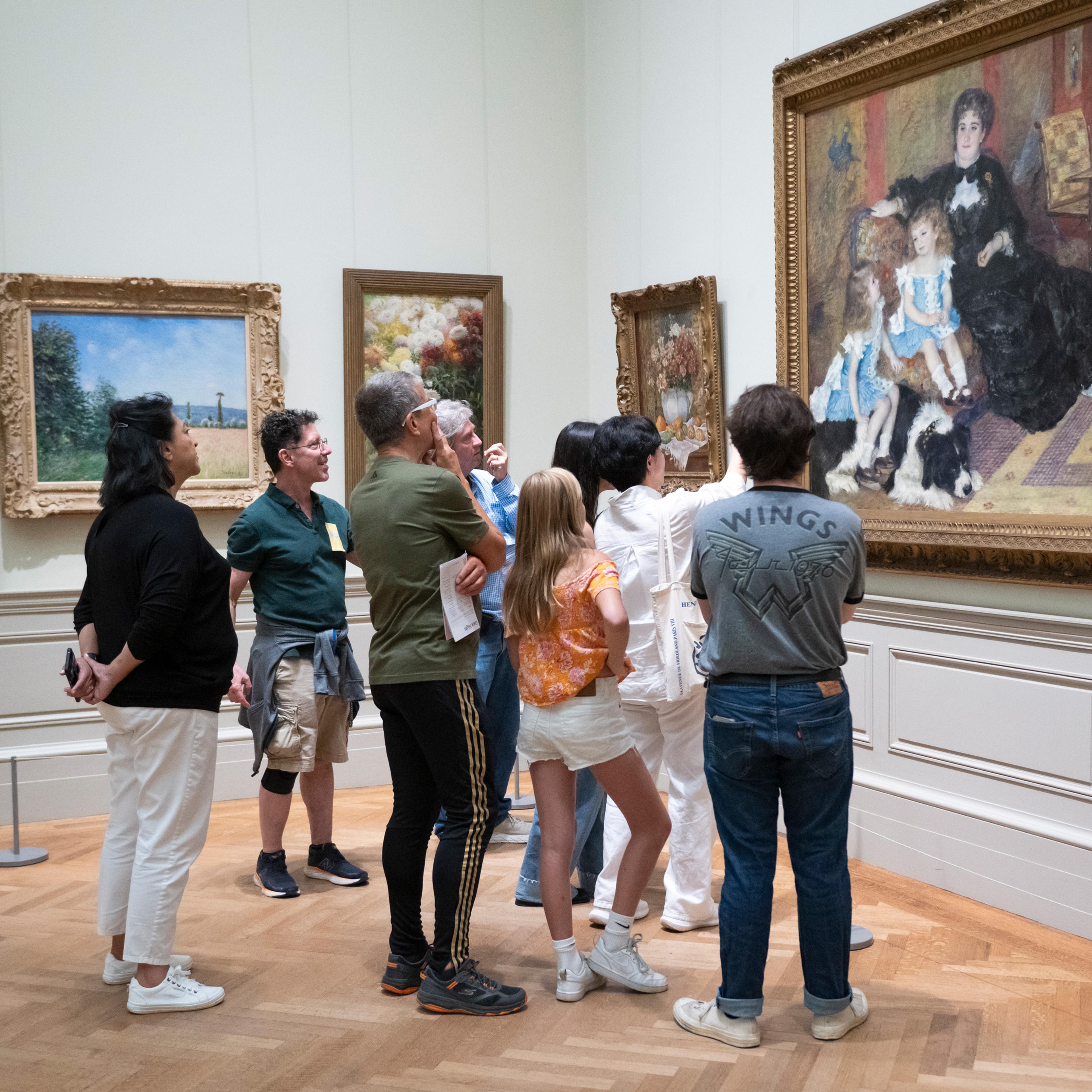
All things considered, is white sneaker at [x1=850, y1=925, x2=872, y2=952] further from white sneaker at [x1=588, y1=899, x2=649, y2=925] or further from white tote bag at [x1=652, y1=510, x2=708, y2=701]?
white tote bag at [x1=652, y1=510, x2=708, y2=701]

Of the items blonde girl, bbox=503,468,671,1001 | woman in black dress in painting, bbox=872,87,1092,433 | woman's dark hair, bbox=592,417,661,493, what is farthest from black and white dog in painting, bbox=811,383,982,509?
blonde girl, bbox=503,468,671,1001

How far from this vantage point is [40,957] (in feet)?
14.0

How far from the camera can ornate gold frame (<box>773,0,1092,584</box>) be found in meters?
4.29

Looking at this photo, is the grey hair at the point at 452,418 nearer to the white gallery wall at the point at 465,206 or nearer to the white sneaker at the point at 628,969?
the white gallery wall at the point at 465,206

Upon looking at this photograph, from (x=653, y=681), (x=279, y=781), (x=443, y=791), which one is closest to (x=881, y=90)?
(x=653, y=681)

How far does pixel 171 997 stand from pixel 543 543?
1907 millimetres

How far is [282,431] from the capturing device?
4.78 metres

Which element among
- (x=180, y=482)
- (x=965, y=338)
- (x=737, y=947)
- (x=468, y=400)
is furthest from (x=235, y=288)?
(x=737, y=947)

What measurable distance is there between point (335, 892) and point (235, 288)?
3377 mm

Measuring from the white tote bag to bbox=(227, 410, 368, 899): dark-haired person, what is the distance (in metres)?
1.41

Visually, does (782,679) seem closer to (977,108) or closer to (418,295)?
(977,108)

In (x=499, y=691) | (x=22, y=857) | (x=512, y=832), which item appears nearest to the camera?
(x=22, y=857)

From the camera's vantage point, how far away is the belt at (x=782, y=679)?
3.23 metres

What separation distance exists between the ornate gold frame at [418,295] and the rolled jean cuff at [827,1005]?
4046mm
